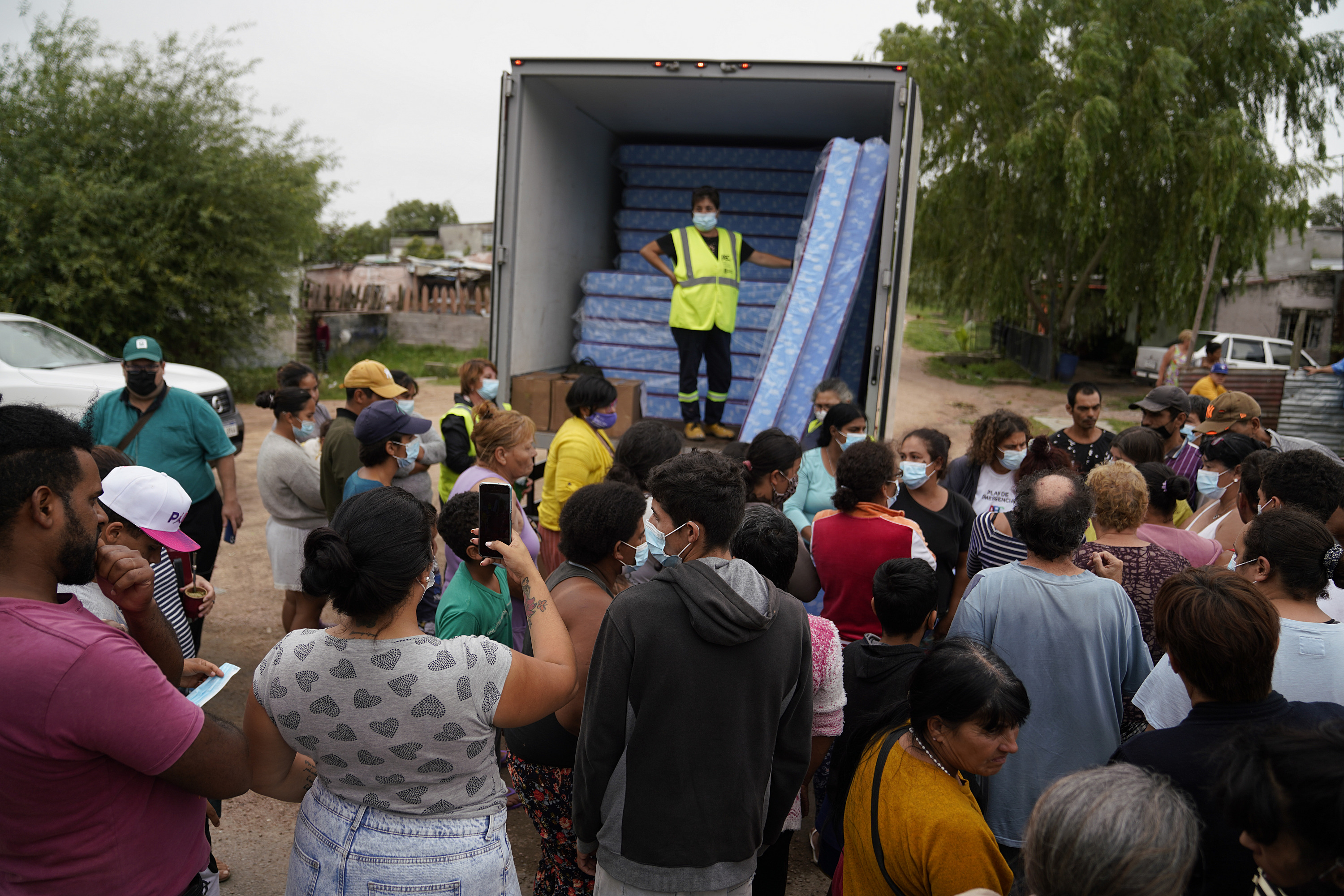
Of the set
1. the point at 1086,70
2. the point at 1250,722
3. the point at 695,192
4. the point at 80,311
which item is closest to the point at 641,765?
the point at 1250,722

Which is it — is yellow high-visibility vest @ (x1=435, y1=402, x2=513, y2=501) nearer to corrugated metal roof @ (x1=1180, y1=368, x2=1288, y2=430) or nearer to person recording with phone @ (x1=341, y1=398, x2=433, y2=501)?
person recording with phone @ (x1=341, y1=398, x2=433, y2=501)

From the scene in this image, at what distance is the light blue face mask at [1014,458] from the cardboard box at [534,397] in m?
3.15

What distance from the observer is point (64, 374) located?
8641 millimetres

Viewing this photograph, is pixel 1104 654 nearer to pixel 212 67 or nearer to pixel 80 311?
pixel 80 311

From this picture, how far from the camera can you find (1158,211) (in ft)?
56.0

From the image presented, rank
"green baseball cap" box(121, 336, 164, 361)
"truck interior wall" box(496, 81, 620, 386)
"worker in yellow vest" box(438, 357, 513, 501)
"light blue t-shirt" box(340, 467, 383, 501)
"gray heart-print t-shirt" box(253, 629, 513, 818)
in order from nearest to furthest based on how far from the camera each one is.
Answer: "gray heart-print t-shirt" box(253, 629, 513, 818)
"light blue t-shirt" box(340, 467, 383, 501)
"green baseball cap" box(121, 336, 164, 361)
"worker in yellow vest" box(438, 357, 513, 501)
"truck interior wall" box(496, 81, 620, 386)

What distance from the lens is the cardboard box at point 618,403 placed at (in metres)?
6.29

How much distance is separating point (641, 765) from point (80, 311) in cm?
1405

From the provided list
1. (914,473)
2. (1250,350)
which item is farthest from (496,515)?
(1250,350)

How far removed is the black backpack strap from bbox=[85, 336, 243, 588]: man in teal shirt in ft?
11.8

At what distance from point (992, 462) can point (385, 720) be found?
328cm

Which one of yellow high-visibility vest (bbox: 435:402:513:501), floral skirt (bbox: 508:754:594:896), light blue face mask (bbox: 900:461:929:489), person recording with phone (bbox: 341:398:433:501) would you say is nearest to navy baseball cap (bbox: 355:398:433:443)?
person recording with phone (bbox: 341:398:433:501)

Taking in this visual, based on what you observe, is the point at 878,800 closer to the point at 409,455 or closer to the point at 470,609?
the point at 470,609

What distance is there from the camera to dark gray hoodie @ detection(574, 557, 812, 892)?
1889 mm
